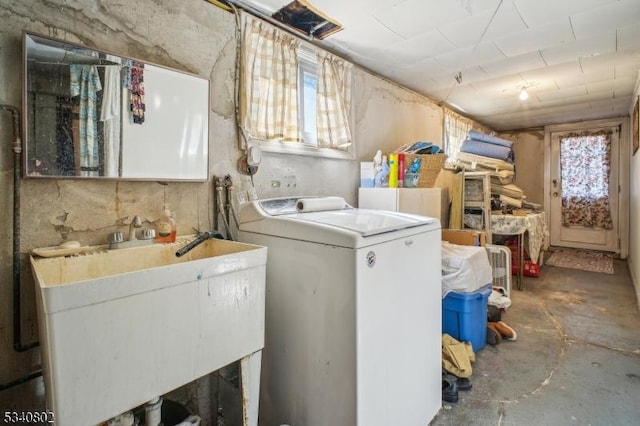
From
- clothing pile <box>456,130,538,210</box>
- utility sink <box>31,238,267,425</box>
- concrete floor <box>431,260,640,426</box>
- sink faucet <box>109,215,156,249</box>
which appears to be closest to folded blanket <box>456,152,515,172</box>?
clothing pile <box>456,130,538,210</box>

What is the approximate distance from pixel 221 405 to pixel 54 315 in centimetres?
128

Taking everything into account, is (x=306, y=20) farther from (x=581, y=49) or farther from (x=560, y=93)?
(x=560, y=93)

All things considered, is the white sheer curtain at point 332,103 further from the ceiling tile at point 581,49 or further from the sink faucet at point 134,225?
the ceiling tile at point 581,49

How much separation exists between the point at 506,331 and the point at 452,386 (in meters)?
1.03

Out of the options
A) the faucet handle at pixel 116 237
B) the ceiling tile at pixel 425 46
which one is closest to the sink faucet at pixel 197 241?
the faucet handle at pixel 116 237

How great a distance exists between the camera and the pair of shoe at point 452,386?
1.92 meters

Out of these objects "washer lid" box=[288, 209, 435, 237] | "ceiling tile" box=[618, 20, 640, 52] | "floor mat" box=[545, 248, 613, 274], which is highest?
"ceiling tile" box=[618, 20, 640, 52]

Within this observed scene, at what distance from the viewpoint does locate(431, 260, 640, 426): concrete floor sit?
1.79 meters

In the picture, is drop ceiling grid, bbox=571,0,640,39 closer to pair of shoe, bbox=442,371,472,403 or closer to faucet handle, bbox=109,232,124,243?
pair of shoe, bbox=442,371,472,403

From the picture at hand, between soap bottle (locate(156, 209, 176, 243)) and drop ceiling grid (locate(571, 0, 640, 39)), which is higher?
drop ceiling grid (locate(571, 0, 640, 39))

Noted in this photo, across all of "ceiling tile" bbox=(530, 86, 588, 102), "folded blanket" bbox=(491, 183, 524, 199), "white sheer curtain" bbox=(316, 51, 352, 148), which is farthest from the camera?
"folded blanket" bbox=(491, 183, 524, 199)

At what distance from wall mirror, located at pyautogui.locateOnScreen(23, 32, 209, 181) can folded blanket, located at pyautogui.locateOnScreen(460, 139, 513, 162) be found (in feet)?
12.0

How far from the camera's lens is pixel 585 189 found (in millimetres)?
5816

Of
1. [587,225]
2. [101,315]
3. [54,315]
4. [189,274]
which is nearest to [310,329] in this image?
[189,274]
